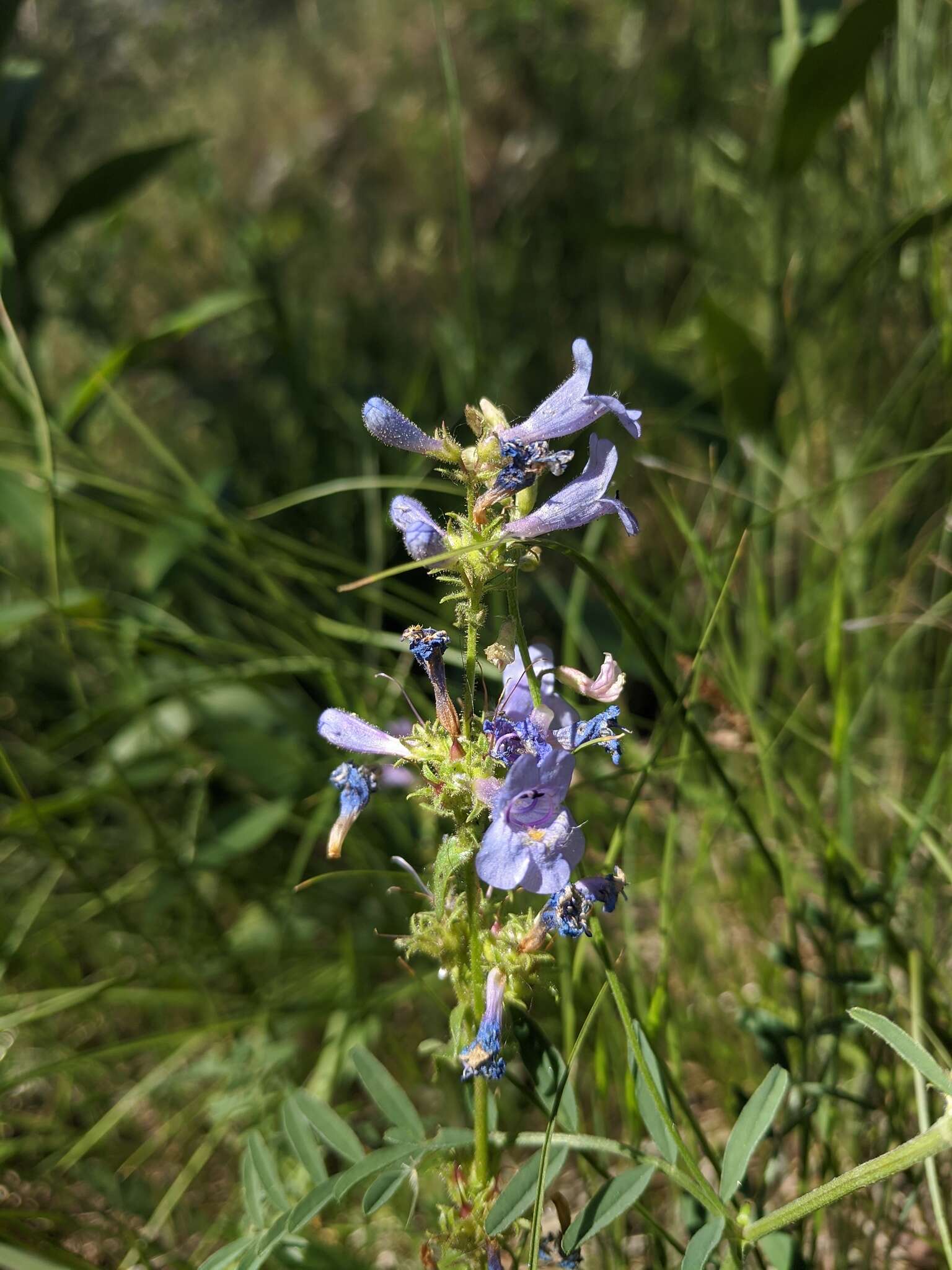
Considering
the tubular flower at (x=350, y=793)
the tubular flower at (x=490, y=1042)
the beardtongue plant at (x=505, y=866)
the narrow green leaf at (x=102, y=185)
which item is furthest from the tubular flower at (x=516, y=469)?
the narrow green leaf at (x=102, y=185)

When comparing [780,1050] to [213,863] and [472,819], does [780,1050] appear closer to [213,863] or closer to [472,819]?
[472,819]

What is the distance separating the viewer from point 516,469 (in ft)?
3.05

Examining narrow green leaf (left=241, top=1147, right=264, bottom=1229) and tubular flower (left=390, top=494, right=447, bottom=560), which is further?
narrow green leaf (left=241, top=1147, right=264, bottom=1229)

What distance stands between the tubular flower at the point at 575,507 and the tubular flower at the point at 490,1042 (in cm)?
42

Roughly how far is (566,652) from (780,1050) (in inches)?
31.1

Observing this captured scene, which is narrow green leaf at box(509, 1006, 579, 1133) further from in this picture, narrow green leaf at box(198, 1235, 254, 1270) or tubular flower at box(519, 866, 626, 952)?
narrow green leaf at box(198, 1235, 254, 1270)

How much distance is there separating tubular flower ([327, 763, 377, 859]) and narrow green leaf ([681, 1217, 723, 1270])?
48 centimetres

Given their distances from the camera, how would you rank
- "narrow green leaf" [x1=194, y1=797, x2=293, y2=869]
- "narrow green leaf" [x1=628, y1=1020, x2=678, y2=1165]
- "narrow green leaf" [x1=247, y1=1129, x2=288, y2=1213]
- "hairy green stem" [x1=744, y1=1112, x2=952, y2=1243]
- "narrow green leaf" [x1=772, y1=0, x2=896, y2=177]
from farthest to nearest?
1. "narrow green leaf" [x1=194, y1=797, x2=293, y2=869]
2. "narrow green leaf" [x1=772, y1=0, x2=896, y2=177]
3. "narrow green leaf" [x1=247, y1=1129, x2=288, y2=1213]
4. "narrow green leaf" [x1=628, y1=1020, x2=678, y2=1165]
5. "hairy green stem" [x1=744, y1=1112, x2=952, y2=1243]

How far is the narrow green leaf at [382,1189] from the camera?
96 centimetres

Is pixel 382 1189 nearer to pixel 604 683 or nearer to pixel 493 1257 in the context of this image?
pixel 493 1257

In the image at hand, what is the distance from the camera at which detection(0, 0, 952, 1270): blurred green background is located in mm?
1477

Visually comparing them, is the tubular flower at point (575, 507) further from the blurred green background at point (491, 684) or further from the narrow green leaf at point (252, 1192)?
the narrow green leaf at point (252, 1192)

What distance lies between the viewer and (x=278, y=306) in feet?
8.21

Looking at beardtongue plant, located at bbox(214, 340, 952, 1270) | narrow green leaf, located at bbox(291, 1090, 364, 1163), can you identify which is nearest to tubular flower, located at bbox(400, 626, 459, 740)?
beardtongue plant, located at bbox(214, 340, 952, 1270)
